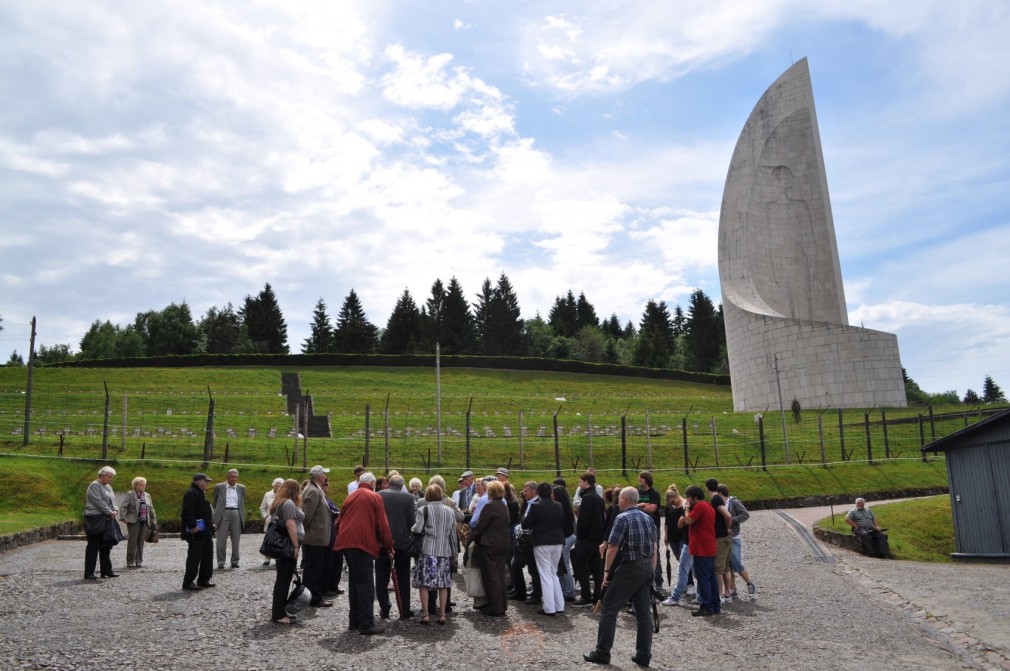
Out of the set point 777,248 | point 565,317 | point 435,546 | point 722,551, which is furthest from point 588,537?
point 565,317

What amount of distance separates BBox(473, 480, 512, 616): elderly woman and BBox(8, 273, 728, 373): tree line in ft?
269

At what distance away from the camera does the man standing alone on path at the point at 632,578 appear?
24.5 ft

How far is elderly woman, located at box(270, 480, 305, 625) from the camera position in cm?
868

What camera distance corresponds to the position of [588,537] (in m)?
10.4

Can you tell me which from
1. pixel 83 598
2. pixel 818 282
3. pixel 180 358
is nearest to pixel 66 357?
pixel 180 358

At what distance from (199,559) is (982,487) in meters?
15.6

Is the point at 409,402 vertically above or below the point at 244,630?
above

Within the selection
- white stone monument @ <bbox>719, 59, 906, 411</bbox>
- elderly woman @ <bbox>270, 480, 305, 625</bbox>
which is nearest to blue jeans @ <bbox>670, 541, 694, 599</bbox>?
elderly woman @ <bbox>270, 480, 305, 625</bbox>

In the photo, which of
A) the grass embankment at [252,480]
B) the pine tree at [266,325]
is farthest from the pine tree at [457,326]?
the grass embankment at [252,480]

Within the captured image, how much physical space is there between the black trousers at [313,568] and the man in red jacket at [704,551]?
15.8 feet

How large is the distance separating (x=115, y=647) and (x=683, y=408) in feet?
148

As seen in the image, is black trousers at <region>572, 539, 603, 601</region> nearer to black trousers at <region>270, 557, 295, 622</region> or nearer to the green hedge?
black trousers at <region>270, 557, 295, 622</region>

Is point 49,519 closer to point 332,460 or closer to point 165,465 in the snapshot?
point 165,465

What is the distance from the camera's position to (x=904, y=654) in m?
7.86
